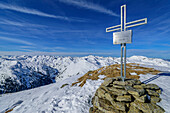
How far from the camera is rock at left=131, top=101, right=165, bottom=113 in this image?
588cm

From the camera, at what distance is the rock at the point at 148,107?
5.88m

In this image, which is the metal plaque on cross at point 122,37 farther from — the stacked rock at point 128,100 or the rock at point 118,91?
the rock at point 118,91

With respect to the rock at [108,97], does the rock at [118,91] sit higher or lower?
higher

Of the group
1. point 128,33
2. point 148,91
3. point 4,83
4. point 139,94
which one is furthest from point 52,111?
point 4,83

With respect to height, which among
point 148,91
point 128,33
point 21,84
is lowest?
point 21,84

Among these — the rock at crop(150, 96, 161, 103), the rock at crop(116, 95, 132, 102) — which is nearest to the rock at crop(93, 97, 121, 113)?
the rock at crop(116, 95, 132, 102)

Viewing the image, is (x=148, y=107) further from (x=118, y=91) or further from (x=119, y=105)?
(x=118, y=91)

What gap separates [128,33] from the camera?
7922 mm

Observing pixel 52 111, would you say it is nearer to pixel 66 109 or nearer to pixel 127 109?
pixel 66 109

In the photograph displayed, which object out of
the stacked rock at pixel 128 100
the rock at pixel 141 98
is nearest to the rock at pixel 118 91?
the stacked rock at pixel 128 100

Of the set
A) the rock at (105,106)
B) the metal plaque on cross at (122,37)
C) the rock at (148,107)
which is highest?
the metal plaque on cross at (122,37)

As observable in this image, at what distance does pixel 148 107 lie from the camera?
20.0ft

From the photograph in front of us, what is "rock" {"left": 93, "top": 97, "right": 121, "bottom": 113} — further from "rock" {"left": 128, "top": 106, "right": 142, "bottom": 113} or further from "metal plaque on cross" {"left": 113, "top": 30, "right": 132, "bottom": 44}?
"metal plaque on cross" {"left": 113, "top": 30, "right": 132, "bottom": 44}

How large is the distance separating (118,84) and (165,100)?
3960mm
